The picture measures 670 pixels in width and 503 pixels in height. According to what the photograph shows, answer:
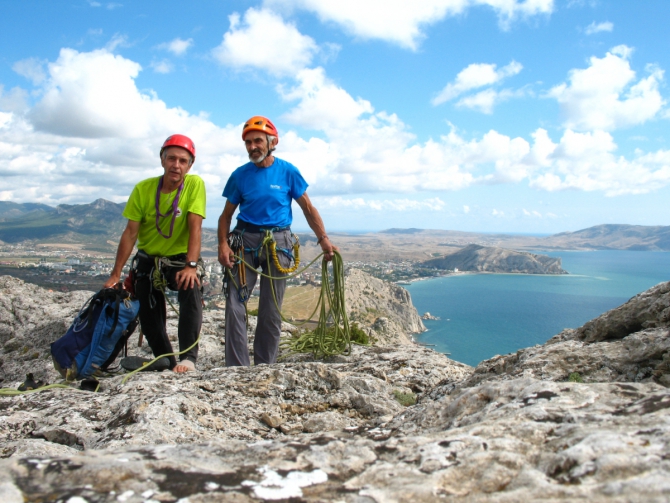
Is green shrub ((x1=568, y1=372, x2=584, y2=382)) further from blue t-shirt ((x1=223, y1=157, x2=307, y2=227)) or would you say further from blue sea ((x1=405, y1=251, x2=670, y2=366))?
blue sea ((x1=405, y1=251, x2=670, y2=366))

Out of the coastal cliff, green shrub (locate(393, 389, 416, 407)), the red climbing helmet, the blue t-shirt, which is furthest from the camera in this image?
the blue t-shirt

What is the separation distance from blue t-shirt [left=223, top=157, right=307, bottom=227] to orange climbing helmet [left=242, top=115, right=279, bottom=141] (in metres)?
0.42

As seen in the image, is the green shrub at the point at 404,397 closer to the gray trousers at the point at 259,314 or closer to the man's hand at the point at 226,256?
the gray trousers at the point at 259,314

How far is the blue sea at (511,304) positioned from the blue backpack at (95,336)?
48083mm

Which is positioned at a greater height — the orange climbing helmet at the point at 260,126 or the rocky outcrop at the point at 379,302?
the orange climbing helmet at the point at 260,126

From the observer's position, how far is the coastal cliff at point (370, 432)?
146 cm

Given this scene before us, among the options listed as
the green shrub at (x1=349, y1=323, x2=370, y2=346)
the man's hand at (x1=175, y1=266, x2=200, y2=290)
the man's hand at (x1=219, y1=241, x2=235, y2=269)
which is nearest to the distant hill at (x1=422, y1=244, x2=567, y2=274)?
the green shrub at (x1=349, y1=323, x2=370, y2=346)

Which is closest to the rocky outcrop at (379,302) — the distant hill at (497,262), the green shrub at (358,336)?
the green shrub at (358,336)

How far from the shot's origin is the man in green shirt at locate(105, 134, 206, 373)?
509 cm

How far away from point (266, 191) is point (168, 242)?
51.5 inches

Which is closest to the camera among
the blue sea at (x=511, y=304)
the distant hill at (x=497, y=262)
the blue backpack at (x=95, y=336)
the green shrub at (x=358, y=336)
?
the blue backpack at (x=95, y=336)

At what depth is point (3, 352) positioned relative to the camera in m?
6.69

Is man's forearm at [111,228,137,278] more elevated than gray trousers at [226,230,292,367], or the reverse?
man's forearm at [111,228,137,278]

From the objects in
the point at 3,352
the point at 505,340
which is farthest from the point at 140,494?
the point at 505,340
